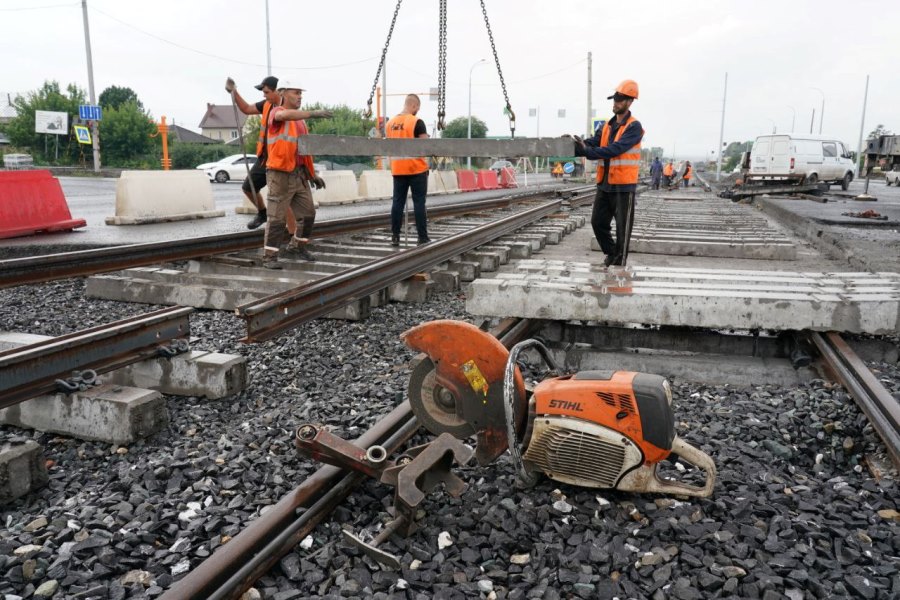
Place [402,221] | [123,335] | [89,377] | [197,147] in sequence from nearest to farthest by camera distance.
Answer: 1. [89,377]
2. [123,335]
3. [402,221]
4. [197,147]

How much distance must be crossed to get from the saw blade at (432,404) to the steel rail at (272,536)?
135 mm

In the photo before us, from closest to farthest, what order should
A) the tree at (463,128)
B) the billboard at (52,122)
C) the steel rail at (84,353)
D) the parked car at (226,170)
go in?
the steel rail at (84,353), the parked car at (226,170), the billboard at (52,122), the tree at (463,128)

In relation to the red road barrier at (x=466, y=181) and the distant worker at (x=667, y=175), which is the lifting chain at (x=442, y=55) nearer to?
the red road barrier at (x=466, y=181)

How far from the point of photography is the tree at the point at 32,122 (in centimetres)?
5231

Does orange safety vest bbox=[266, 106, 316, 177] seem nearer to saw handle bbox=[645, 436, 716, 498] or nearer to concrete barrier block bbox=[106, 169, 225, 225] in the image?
saw handle bbox=[645, 436, 716, 498]

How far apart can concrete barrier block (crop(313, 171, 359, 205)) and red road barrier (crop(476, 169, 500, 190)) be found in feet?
35.0

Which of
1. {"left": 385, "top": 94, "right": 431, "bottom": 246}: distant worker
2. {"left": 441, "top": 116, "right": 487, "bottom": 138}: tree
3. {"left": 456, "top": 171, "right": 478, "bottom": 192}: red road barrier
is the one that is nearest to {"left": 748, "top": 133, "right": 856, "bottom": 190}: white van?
{"left": 456, "top": 171, "right": 478, "bottom": 192}: red road barrier

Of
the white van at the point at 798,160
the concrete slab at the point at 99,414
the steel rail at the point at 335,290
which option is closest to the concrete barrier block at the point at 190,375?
the steel rail at the point at 335,290

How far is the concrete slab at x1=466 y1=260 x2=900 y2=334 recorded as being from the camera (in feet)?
13.9

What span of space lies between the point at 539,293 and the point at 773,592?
2.72 m

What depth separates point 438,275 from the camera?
21.2 ft

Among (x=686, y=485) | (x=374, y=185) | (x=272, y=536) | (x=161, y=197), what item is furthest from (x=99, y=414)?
(x=374, y=185)

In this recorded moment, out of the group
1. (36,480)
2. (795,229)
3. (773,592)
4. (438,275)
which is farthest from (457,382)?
(795,229)

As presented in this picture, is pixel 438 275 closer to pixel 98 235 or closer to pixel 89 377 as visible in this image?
pixel 89 377
